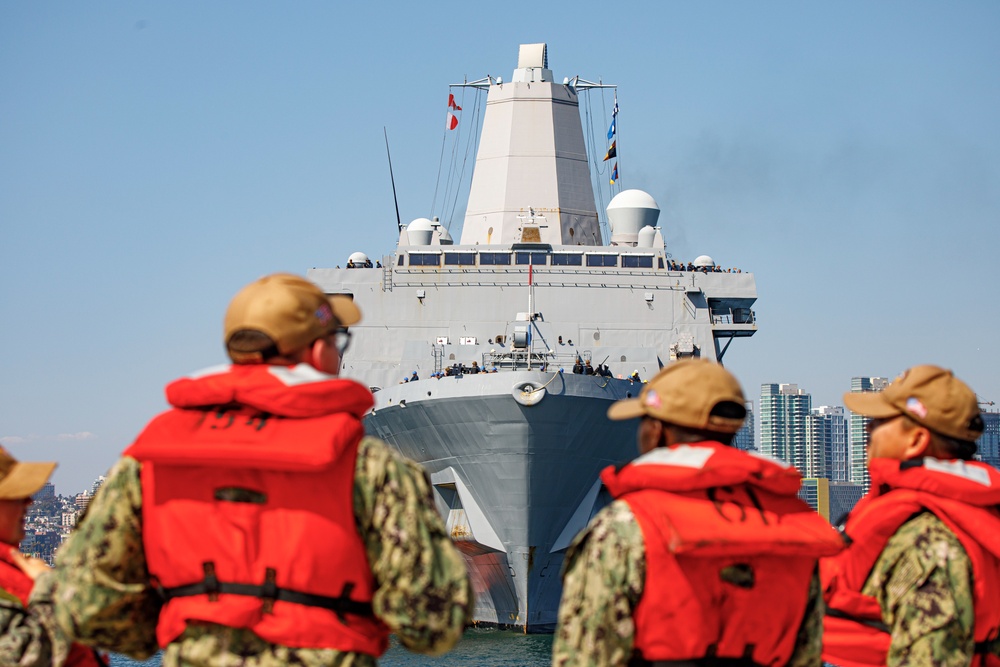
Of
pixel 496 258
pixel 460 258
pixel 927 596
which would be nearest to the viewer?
pixel 927 596

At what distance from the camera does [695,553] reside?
3.61 meters

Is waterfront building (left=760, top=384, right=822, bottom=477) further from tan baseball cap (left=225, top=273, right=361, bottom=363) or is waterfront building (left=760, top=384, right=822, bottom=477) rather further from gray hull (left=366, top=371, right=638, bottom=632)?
tan baseball cap (left=225, top=273, right=361, bottom=363)

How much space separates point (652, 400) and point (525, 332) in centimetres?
2134

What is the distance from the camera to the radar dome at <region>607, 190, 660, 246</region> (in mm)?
31203

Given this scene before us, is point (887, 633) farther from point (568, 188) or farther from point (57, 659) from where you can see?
point (568, 188)

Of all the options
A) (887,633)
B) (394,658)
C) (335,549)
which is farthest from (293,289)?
(394,658)

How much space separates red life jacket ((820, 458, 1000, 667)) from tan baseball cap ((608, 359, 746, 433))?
2.61 ft

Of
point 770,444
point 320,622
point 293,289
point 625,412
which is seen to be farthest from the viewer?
point 770,444

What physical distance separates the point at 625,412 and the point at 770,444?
189145 mm

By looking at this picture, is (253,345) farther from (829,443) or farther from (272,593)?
(829,443)

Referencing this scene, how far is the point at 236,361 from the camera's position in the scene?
3.78m

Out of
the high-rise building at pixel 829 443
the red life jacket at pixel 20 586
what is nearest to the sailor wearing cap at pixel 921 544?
the red life jacket at pixel 20 586

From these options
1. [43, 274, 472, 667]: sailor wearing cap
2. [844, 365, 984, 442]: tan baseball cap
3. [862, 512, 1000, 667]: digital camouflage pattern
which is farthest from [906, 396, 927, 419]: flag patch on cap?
[43, 274, 472, 667]: sailor wearing cap

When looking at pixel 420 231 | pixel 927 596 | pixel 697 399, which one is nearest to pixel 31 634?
pixel 697 399
